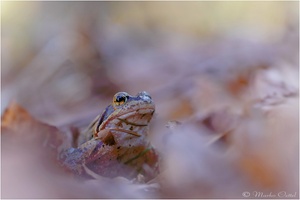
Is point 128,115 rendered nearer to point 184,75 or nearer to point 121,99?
point 121,99

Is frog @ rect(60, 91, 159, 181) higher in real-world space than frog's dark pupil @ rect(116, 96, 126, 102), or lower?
lower

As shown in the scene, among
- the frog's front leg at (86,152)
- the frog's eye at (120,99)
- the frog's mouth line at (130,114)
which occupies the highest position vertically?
the frog's eye at (120,99)

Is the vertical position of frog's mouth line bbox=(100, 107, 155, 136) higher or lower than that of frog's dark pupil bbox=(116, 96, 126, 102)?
lower

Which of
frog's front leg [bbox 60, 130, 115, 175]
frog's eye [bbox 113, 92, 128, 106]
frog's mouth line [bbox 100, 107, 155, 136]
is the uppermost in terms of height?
frog's eye [bbox 113, 92, 128, 106]

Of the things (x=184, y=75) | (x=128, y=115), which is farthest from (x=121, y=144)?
(x=184, y=75)

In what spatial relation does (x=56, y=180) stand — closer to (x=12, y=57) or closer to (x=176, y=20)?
(x=12, y=57)

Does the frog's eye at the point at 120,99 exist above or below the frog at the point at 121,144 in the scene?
above

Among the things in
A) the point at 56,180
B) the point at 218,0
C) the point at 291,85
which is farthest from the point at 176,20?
the point at 56,180
